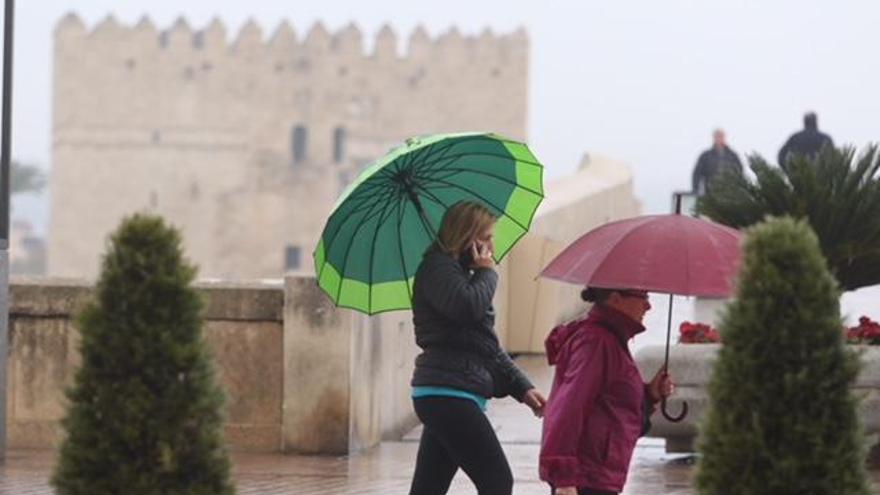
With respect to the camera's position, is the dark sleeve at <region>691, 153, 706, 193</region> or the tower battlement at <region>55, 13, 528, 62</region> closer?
the dark sleeve at <region>691, 153, 706, 193</region>

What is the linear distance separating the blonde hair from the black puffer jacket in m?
0.04

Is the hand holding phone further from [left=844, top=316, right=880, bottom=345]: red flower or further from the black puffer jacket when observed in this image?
[left=844, top=316, right=880, bottom=345]: red flower

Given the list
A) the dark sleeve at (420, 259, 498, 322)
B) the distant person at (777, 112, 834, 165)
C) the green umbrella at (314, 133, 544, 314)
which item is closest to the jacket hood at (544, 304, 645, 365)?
the dark sleeve at (420, 259, 498, 322)

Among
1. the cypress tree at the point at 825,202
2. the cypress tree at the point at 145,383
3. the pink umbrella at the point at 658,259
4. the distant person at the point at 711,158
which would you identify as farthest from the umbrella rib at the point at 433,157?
the distant person at the point at 711,158

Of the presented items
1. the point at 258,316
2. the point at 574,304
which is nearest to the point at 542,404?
the point at 258,316

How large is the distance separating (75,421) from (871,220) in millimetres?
5954

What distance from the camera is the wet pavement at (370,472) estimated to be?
36.9ft

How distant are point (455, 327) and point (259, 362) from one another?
14.8ft

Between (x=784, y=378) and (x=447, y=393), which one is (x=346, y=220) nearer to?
(x=447, y=393)

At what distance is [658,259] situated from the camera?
805cm

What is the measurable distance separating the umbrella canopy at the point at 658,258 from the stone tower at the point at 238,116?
105m

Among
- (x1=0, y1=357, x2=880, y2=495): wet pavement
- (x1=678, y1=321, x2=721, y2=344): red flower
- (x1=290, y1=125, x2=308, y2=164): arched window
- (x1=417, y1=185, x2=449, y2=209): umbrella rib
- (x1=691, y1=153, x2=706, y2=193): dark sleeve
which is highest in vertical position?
(x1=290, y1=125, x2=308, y2=164): arched window

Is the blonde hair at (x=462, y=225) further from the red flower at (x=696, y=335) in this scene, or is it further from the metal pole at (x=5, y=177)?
the metal pole at (x=5, y=177)

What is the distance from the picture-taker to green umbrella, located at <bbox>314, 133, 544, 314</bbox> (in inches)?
370
